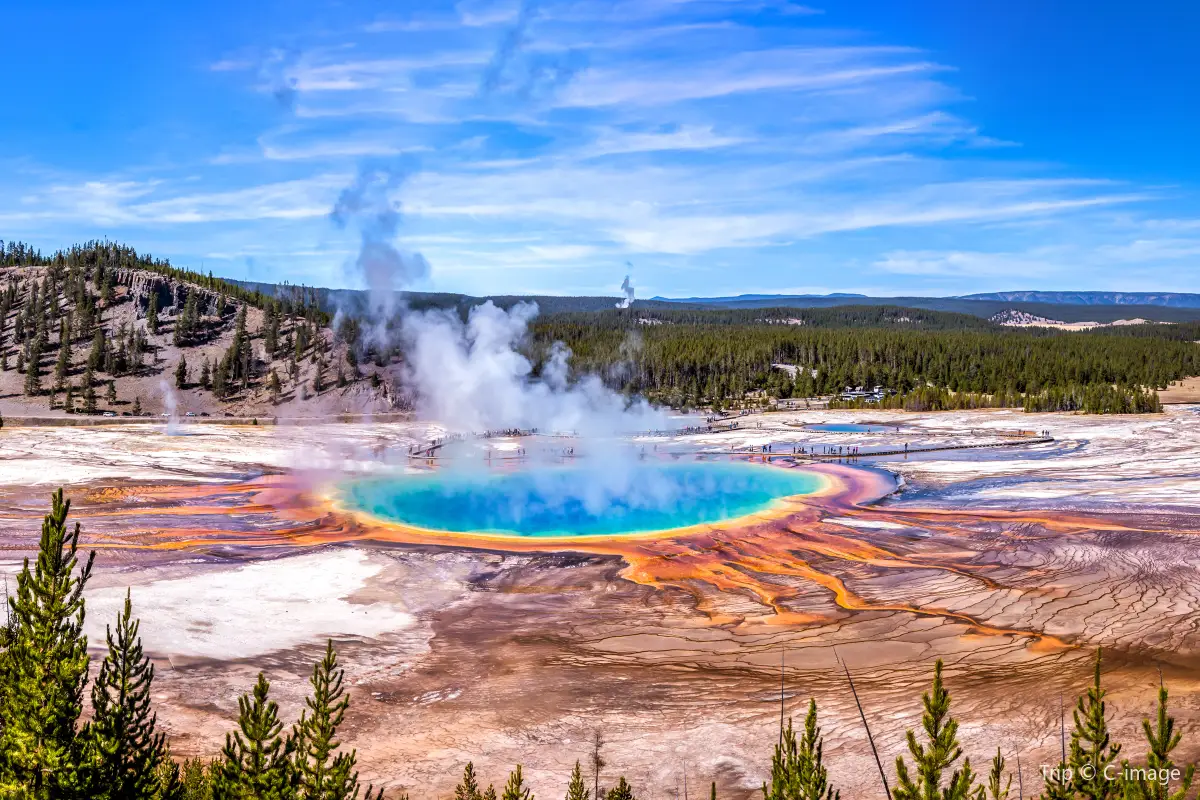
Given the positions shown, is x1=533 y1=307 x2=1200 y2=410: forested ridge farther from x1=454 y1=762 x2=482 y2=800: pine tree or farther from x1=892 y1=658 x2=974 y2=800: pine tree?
x1=892 y1=658 x2=974 y2=800: pine tree

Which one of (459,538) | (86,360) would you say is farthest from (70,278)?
(459,538)

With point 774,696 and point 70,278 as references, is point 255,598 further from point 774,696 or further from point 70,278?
point 70,278

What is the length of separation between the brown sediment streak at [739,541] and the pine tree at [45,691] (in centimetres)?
1344

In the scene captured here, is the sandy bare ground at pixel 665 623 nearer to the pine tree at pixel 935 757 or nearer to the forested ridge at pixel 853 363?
the pine tree at pixel 935 757

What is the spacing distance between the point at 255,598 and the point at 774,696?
12.6m

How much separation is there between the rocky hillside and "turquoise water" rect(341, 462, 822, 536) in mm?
38083

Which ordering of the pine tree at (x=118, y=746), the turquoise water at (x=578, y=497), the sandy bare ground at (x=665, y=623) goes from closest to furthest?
the pine tree at (x=118, y=746), the sandy bare ground at (x=665, y=623), the turquoise water at (x=578, y=497)

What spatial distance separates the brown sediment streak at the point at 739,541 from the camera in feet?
65.8

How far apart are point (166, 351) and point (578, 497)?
7192 centimetres

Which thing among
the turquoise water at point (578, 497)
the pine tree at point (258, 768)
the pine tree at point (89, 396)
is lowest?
the turquoise water at point (578, 497)

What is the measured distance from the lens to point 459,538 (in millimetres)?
27109

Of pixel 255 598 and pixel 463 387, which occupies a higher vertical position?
pixel 463 387

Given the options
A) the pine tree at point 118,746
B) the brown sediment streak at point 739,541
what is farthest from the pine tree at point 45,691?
→ the brown sediment streak at point 739,541

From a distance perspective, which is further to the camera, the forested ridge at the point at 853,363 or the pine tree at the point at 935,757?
the forested ridge at the point at 853,363
